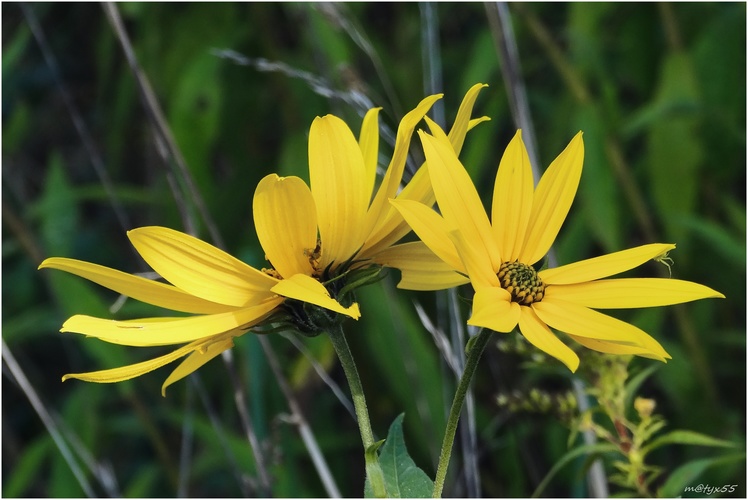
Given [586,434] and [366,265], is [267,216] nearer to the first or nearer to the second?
[366,265]

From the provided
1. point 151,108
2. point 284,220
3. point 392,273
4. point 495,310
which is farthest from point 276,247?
point 392,273

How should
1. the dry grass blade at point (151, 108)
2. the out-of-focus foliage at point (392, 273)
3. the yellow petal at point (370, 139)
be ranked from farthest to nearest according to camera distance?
the out-of-focus foliage at point (392, 273), the dry grass blade at point (151, 108), the yellow petal at point (370, 139)

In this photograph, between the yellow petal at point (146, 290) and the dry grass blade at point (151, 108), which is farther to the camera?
the dry grass blade at point (151, 108)

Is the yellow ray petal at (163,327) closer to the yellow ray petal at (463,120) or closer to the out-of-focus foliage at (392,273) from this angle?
the yellow ray petal at (463,120)

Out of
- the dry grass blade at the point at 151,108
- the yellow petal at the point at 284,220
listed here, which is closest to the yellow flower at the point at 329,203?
the yellow petal at the point at 284,220

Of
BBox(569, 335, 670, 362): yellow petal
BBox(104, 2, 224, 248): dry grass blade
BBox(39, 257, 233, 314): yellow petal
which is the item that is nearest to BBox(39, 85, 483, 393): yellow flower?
BBox(39, 257, 233, 314): yellow petal

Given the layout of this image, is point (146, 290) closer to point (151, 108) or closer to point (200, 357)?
point (200, 357)
